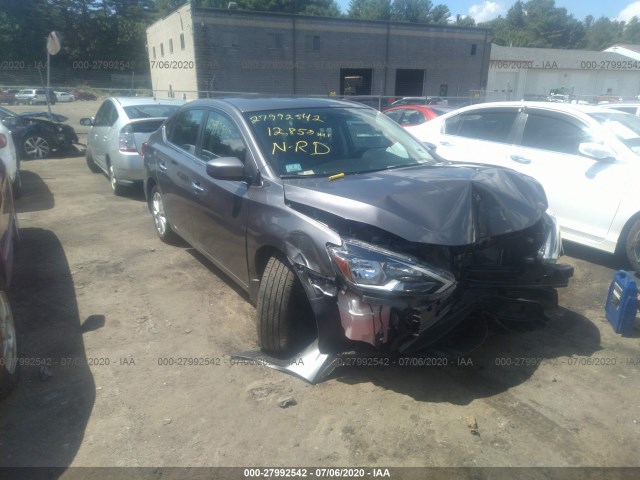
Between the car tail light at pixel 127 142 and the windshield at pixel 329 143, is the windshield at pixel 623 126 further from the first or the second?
the car tail light at pixel 127 142

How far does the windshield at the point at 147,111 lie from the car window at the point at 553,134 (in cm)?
557

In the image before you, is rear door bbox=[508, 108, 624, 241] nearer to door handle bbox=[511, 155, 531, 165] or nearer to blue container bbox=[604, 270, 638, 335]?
door handle bbox=[511, 155, 531, 165]

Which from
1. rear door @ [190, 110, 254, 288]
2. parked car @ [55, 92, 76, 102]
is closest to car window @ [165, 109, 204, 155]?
rear door @ [190, 110, 254, 288]

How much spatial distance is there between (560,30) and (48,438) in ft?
349

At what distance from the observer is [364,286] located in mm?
2656

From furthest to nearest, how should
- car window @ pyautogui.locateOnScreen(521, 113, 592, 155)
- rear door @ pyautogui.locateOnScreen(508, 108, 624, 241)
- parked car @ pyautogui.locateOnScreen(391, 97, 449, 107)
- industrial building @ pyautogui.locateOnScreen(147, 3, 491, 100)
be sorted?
industrial building @ pyautogui.locateOnScreen(147, 3, 491, 100)
parked car @ pyautogui.locateOnScreen(391, 97, 449, 107)
car window @ pyautogui.locateOnScreen(521, 113, 592, 155)
rear door @ pyautogui.locateOnScreen(508, 108, 624, 241)

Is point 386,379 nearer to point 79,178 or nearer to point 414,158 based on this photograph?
point 414,158

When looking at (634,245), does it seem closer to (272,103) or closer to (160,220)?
(272,103)

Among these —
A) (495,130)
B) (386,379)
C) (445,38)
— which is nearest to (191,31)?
(445,38)

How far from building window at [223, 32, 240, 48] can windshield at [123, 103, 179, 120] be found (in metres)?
23.8

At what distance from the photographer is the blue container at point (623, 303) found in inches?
143

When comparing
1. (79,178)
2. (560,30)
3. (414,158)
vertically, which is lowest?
(79,178)

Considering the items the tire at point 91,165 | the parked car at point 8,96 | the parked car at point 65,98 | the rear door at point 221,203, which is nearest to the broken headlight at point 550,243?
the rear door at point 221,203

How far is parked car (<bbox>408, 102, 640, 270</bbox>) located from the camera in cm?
486
